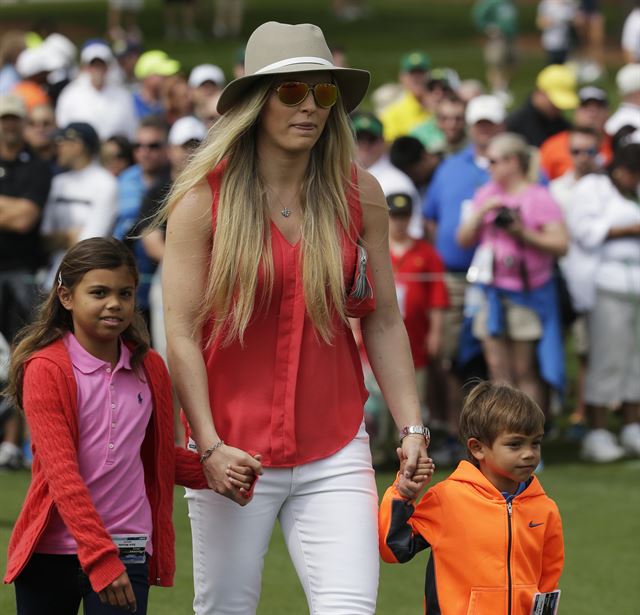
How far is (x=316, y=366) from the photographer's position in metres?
4.61

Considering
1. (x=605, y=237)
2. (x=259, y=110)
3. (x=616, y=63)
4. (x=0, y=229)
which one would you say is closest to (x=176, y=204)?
(x=259, y=110)

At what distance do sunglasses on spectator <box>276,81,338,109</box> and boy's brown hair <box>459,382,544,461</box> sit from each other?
3.52 feet

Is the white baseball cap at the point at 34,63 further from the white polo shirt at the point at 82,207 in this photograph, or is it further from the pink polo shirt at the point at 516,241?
the pink polo shirt at the point at 516,241

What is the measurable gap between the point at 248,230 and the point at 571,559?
14.0 feet

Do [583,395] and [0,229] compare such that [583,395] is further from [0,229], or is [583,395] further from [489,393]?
[489,393]

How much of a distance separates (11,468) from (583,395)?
13.6 feet

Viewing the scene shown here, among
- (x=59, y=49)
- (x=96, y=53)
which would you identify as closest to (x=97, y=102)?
(x=96, y=53)

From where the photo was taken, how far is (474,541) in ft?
15.3

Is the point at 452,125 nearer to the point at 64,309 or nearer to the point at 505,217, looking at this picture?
the point at 505,217

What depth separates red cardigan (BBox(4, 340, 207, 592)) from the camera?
435 centimetres

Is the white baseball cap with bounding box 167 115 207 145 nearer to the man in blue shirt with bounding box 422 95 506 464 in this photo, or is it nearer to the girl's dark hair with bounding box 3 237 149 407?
the man in blue shirt with bounding box 422 95 506 464

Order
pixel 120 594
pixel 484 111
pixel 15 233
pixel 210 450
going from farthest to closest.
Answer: pixel 484 111 < pixel 15 233 < pixel 210 450 < pixel 120 594

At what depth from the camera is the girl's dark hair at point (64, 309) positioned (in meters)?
4.64

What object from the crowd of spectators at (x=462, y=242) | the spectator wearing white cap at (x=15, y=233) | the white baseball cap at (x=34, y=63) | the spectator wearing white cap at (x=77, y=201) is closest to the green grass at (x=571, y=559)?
the spectator wearing white cap at (x=15, y=233)
